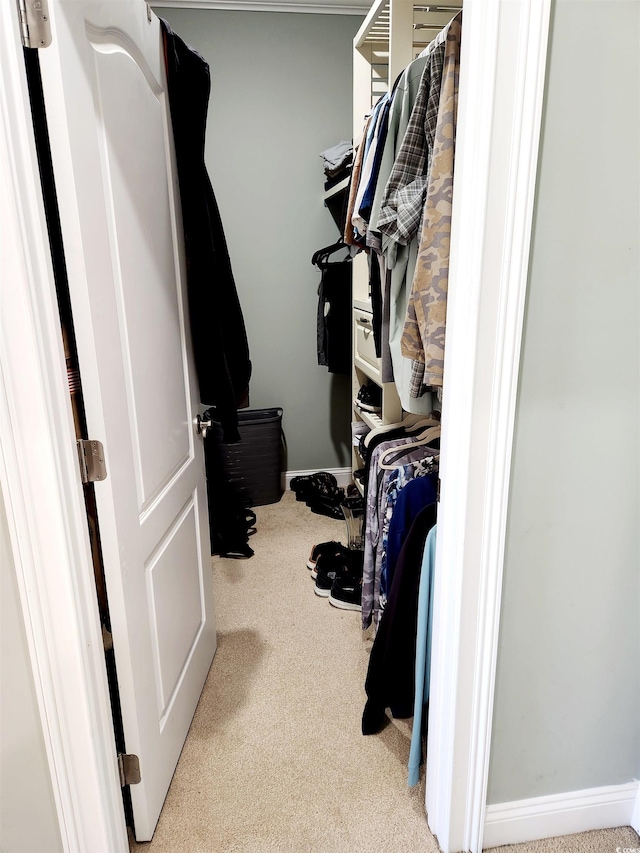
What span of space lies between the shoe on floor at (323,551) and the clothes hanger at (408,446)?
88 cm

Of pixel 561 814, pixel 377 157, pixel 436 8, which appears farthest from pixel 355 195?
pixel 561 814

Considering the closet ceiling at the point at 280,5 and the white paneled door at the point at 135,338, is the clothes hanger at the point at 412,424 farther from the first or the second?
the closet ceiling at the point at 280,5

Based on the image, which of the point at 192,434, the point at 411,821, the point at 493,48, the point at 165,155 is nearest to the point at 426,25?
the point at 165,155

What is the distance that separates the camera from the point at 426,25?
1844 mm

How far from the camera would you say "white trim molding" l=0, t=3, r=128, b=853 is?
0.85 m

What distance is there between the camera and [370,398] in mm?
2650

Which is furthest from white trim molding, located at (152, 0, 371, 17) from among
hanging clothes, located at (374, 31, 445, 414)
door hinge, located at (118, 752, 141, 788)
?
door hinge, located at (118, 752, 141, 788)

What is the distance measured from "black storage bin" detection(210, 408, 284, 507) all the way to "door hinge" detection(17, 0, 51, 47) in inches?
90.4

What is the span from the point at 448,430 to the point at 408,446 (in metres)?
0.74

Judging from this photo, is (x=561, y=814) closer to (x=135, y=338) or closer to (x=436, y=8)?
(x=135, y=338)

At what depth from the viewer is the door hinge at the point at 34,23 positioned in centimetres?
85

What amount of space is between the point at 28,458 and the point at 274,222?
8.25 feet

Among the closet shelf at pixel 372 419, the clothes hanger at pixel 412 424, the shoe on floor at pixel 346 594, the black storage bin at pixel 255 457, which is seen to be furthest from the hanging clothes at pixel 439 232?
the black storage bin at pixel 255 457

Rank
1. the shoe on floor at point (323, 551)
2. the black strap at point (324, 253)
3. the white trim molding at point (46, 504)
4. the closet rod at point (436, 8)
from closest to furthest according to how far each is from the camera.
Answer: the white trim molding at point (46, 504), the closet rod at point (436, 8), the shoe on floor at point (323, 551), the black strap at point (324, 253)
